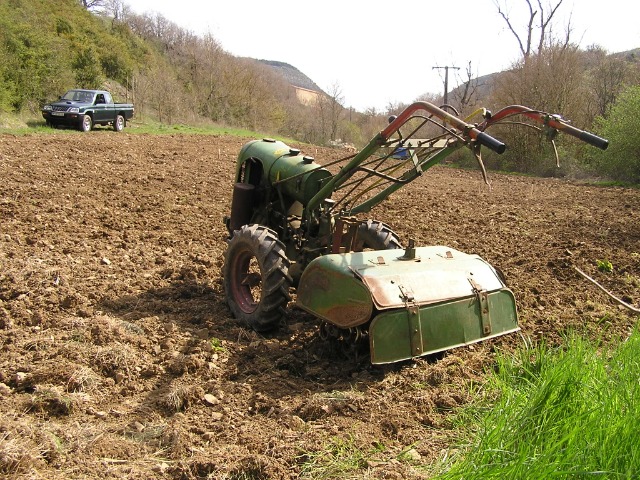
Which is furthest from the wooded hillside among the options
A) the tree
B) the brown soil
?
the brown soil

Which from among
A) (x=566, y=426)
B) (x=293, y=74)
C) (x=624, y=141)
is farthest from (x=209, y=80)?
(x=293, y=74)

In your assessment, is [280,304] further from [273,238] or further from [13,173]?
[13,173]

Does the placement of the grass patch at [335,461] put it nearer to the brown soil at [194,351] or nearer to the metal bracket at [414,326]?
the brown soil at [194,351]

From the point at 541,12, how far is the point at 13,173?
97.1 feet

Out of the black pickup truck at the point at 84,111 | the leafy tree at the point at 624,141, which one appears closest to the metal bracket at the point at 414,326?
the leafy tree at the point at 624,141

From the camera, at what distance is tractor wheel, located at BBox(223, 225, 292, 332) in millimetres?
4871

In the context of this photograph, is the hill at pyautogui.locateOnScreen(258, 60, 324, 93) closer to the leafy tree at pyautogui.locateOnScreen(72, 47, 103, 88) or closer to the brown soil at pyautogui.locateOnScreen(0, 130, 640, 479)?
the leafy tree at pyautogui.locateOnScreen(72, 47, 103, 88)

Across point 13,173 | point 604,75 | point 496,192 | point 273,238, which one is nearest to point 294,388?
point 273,238

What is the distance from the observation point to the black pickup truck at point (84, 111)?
67.6 ft

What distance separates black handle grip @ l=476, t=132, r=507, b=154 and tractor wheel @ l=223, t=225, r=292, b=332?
6.64ft

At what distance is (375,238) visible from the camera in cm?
556

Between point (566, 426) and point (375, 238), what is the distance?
312cm

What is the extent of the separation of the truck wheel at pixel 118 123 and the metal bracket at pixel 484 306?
21.2 m

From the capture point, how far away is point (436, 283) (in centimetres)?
424
